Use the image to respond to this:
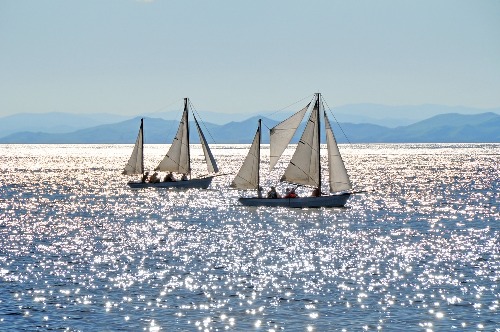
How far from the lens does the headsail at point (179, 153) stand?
377ft

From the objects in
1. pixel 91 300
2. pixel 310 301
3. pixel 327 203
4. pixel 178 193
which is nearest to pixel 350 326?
pixel 310 301

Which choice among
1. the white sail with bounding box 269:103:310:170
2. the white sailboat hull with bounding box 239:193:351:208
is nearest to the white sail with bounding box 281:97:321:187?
the white sailboat hull with bounding box 239:193:351:208

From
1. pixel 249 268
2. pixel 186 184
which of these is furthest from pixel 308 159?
pixel 186 184

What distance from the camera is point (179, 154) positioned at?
11544 centimetres

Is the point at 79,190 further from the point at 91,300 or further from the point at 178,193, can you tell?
the point at 91,300

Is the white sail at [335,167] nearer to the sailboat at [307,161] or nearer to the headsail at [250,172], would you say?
the sailboat at [307,161]

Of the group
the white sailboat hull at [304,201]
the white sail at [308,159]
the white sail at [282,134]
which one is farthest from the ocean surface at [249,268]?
the white sail at [282,134]

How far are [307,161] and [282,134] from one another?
4.57m

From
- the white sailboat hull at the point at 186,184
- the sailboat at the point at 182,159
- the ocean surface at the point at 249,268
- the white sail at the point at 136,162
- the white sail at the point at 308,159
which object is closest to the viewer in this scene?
the ocean surface at the point at 249,268

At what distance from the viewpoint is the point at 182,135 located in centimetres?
11538

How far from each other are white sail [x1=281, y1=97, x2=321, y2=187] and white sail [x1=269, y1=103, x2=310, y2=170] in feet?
6.96

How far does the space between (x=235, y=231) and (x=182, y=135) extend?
48671 millimetres

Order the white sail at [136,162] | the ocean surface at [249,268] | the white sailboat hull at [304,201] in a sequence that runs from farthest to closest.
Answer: the white sail at [136,162] < the white sailboat hull at [304,201] < the ocean surface at [249,268]

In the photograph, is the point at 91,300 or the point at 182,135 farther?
the point at 182,135
